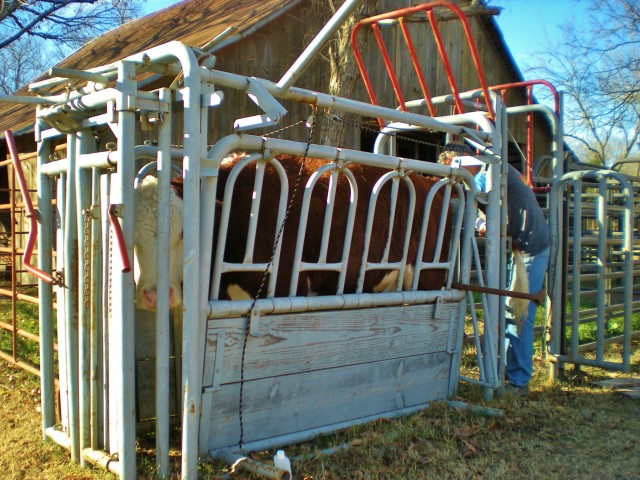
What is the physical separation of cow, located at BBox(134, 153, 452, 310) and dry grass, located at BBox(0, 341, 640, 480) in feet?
2.83

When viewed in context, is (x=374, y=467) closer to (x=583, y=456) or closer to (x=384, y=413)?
(x=384, y=413)

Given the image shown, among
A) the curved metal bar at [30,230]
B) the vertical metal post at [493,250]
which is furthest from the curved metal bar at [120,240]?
the vertical metal post at [493,250]

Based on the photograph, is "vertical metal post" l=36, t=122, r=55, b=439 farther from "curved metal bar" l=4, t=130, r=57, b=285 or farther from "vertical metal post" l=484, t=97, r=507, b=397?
"vertical metal post" l=484, t=97, r=507, b=397

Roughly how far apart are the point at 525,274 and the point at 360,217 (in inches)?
62.9

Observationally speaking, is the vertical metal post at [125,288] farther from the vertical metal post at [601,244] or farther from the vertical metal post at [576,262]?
the vertical metal post at [601,244]

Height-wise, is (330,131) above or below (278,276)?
above

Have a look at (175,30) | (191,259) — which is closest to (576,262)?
(191,259)

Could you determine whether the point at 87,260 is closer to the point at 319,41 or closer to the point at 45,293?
the point at 45,293

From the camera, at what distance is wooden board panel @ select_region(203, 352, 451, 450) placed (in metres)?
3.29

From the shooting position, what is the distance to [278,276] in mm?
3635

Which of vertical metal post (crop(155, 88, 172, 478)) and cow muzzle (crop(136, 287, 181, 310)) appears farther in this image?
cow muzzle (crop(136, 287, 181, 310))

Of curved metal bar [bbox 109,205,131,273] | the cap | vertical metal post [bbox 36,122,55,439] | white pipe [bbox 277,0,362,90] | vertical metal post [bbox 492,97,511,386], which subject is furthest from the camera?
vertical metal post [bbox 492,97,511,386]

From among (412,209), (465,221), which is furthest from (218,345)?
Result: (465,221)

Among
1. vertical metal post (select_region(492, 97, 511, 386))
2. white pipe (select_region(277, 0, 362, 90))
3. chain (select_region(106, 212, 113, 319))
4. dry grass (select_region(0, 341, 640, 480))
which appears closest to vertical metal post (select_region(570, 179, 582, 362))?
dry grass (select_region(0, 341, 640, 480))
